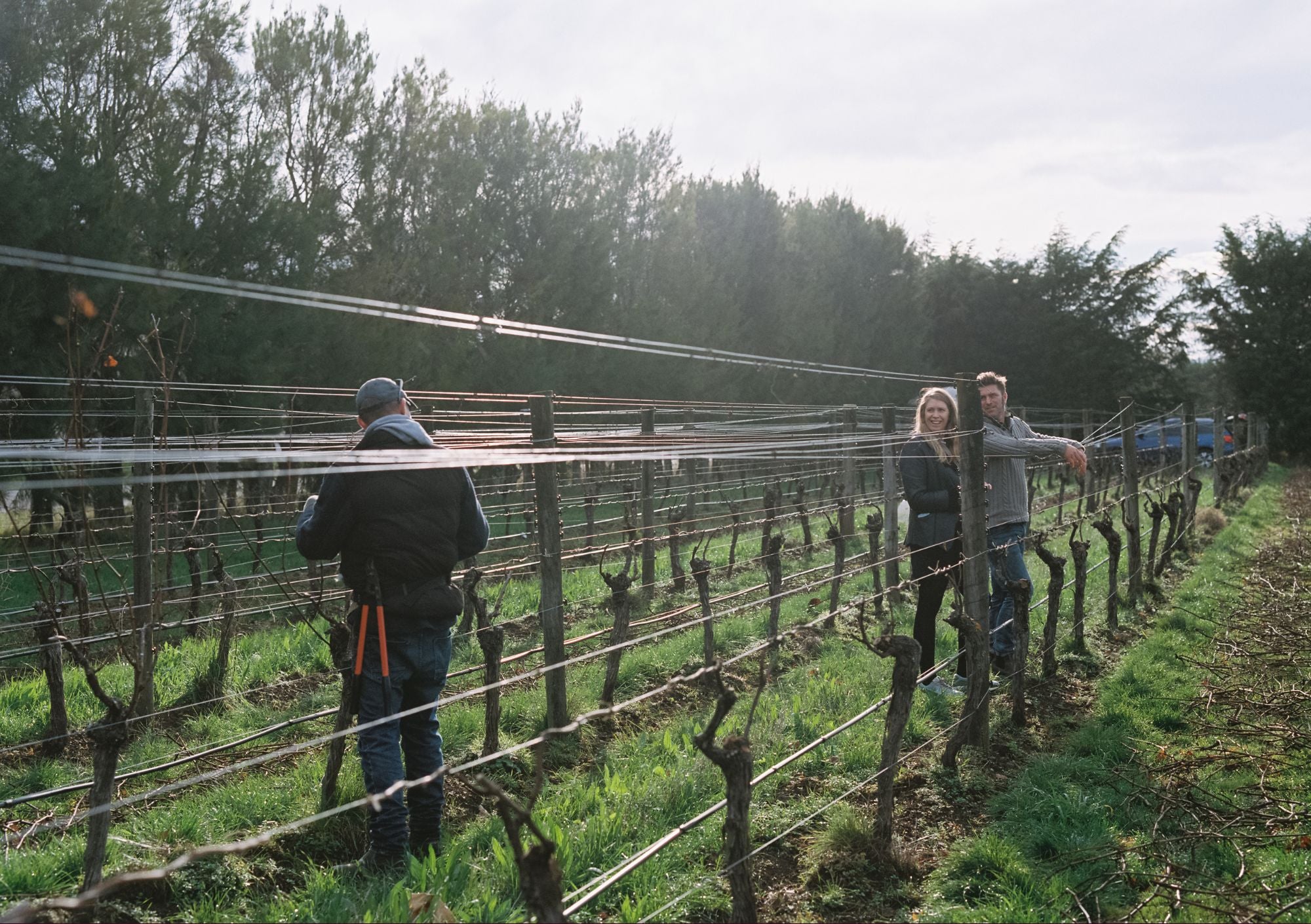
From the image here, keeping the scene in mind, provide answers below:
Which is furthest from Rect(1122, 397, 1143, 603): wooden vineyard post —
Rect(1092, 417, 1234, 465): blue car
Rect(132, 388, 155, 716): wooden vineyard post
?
Rect(1092, 417, 1234, 465): blue car

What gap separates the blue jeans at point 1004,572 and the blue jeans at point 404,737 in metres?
3.53

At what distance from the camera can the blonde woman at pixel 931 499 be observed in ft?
19.8

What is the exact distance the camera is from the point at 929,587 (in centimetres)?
602

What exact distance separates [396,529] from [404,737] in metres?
0.83

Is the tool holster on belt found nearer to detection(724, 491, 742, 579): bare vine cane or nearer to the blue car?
detection(724, 491, 742, 579): bare vine cane

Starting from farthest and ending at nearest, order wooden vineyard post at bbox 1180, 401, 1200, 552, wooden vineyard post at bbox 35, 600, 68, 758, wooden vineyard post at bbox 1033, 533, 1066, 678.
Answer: wooden vineyard post at bbox 1180, 401, 1200, 552, wooden vineyard post at bbox 1033, 533, 1066, 678, wooden vineyard post at bbox 35, 600, 68, 758

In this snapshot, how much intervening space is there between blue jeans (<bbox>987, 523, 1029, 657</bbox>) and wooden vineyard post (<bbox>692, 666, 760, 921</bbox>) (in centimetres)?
345

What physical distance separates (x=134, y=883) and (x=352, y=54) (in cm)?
1794

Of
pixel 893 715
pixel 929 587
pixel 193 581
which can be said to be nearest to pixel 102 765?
pixel 893 715

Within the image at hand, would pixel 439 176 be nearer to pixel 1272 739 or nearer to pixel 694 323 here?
pixel 694 323

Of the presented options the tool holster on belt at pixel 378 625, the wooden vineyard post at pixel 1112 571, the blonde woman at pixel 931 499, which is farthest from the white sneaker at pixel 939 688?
the tool holster on belt at pixel 378 625

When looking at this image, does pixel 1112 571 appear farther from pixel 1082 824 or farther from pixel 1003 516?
pixel 1082 824

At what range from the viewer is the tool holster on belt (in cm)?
382

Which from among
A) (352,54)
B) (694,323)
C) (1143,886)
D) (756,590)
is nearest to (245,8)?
(352,54)
